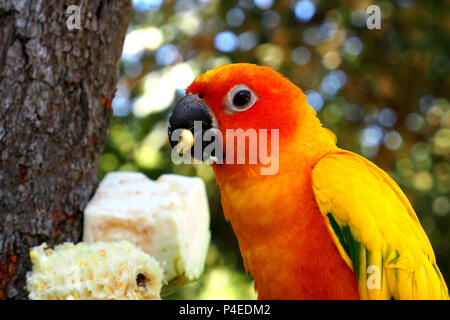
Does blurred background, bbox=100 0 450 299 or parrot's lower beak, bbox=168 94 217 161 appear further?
blurred background, bbox=100 0 450 299

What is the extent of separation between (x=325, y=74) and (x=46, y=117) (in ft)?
8.66

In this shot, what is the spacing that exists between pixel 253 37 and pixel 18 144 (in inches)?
102

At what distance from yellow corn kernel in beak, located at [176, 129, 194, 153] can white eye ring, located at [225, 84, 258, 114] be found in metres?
0.15

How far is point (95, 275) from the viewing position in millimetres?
1411

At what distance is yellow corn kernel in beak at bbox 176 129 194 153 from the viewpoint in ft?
4.51

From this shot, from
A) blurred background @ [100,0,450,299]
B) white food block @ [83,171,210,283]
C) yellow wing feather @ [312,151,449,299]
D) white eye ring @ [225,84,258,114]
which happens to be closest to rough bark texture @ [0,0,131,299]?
white food block @ [83,171,210,283]

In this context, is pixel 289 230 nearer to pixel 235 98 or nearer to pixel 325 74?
pixel 235 98

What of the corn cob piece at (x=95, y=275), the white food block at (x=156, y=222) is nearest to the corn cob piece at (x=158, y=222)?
the white food block at (x=156, y=222)

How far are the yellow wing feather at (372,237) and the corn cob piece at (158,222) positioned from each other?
70cm

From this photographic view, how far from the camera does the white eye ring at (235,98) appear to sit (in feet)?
4.49

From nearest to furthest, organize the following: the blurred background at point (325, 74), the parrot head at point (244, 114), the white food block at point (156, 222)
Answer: the parrot head at point (244, 114)
the white food block at point (156, 222)
the blurred background at point (325, 74)

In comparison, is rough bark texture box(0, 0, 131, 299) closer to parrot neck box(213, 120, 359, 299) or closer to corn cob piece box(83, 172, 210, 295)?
corn cob piece box(83, 172, 210, 295)

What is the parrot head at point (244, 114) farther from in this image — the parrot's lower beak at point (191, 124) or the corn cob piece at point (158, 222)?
the corn cob piece at point (158, 222)
